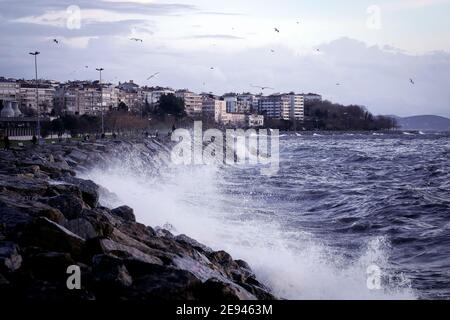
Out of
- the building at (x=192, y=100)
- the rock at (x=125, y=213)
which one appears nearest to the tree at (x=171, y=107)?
the building at (x=192, y=100)

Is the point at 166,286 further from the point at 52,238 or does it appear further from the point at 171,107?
the point at 171,107

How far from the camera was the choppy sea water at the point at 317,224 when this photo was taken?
9789 mm

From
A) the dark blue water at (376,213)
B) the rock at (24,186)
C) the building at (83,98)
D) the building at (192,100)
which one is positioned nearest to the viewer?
the rock at (24,186)

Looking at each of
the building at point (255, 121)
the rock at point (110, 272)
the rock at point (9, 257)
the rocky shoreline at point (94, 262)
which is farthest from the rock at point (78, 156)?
the building at point (255, 121)

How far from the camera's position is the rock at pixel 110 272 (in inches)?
225

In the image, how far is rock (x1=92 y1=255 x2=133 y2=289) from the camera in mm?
5723

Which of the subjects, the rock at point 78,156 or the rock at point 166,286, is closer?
the rock at point 166,286

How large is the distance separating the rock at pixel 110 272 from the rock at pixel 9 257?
72 cm

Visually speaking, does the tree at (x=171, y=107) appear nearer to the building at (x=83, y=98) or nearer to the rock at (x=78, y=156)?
the building at (x=83, y=98)

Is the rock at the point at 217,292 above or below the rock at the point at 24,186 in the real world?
below

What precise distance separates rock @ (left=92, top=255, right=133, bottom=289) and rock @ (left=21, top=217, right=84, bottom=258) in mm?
632

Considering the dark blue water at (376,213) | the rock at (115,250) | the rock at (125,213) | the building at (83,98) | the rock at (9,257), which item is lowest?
the dark blue water at (376,213)

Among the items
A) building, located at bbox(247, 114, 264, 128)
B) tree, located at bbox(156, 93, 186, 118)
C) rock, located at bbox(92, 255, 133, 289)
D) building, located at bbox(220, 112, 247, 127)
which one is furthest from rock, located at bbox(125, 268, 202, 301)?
building, located at bbox(247, 114, 264, 128)

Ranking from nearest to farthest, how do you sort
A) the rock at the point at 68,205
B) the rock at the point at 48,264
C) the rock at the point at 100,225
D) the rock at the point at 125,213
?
the rock at the point at 48,264 < the rock at the point at 100,225 < the rock at the point at 68,205 < the rock at the point at 125,213
